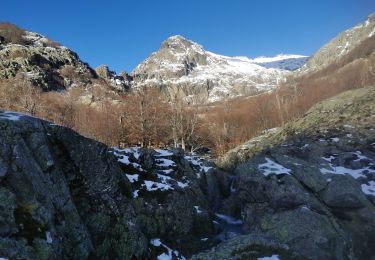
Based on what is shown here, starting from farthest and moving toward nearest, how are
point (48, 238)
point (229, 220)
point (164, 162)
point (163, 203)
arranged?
point (164, 162)
point (229, 220)
point (163, 203)
point (48, 238)

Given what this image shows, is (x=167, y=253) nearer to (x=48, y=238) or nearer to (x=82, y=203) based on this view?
(x=82, y=203)

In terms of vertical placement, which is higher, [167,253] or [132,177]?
[132,177]

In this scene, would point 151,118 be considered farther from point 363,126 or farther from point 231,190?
point 363,126

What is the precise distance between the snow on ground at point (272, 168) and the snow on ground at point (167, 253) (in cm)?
897

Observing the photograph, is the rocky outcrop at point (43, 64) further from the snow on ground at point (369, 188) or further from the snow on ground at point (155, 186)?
the snow on ground at point (369, 188)

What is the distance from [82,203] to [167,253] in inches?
202

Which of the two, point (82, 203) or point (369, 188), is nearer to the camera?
point (82, 203)

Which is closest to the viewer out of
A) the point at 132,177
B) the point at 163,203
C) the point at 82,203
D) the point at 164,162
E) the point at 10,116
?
the point at 10,116

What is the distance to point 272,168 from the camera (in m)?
26.2

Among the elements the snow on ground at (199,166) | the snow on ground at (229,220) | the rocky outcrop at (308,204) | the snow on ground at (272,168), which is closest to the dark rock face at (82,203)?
the snow on ground at (229,220)

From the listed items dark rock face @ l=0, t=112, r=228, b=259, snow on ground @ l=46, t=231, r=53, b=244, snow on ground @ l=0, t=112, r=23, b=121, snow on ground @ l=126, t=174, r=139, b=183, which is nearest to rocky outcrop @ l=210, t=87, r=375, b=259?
dark rock face @ l=0, t=112, r=228, b=259

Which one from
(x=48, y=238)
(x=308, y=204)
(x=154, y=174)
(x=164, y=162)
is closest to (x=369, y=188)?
(x=308, y=204)

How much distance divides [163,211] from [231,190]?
1105 cm

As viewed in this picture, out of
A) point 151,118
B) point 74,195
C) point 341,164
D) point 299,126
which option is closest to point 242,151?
point 299,126
